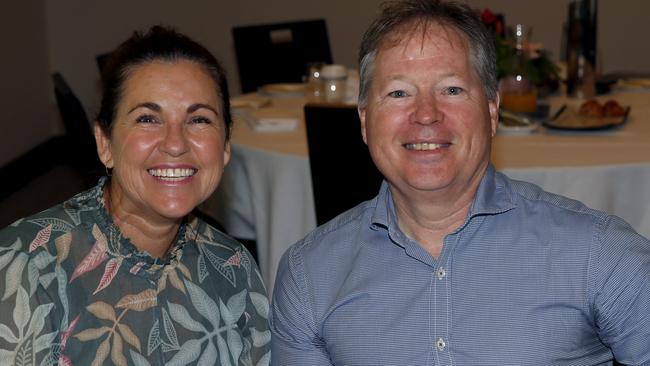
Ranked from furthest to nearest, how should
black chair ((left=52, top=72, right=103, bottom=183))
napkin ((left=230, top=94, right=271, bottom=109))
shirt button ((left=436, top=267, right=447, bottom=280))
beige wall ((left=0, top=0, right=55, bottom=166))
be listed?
beige wall ((left=0, top=0, right=55, bottom=166)), napkin ((left=230, top=94, right=271, bottom=109)), black chair ((left=52, top=72, right=103, bottom=183)), shirt button ((left=436, top=267, right=447, bottom=280))

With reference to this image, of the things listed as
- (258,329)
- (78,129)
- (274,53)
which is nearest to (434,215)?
(258,329)

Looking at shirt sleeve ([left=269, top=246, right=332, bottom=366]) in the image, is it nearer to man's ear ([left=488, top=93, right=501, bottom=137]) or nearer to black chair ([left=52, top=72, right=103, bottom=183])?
man's ear ([left=488, top=93, right=501, bottom=137])

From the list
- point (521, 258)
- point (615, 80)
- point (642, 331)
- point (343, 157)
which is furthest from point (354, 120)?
point (615, 80)

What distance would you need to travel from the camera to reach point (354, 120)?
2795mm

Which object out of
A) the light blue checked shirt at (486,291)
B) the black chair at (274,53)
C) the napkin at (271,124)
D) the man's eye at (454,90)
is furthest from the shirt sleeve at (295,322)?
the black chair at (274,53)

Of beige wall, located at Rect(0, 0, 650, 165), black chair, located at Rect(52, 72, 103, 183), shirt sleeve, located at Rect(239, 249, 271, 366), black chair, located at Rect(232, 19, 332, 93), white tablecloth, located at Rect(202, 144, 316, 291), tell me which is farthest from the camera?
beige wall, located at Rect(0, 0, 650, 165)

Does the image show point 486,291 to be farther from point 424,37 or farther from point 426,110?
point 424,37

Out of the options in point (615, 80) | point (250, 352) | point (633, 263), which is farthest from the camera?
point (615, 80)

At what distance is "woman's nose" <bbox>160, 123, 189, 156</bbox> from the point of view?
1.90 m

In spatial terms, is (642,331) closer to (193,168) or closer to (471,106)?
(471,106)

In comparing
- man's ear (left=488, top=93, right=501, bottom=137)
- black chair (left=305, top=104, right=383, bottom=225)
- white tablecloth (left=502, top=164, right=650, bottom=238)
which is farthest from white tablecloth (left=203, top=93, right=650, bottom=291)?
man's ear (left=488, top=93, right=501, bottom=137)

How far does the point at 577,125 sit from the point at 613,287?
182cm

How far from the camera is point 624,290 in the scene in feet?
5.61

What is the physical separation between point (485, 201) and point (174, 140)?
0.60m
